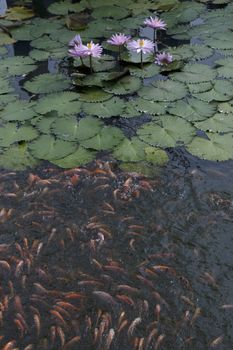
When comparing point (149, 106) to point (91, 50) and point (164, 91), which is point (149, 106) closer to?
point (164, 91)

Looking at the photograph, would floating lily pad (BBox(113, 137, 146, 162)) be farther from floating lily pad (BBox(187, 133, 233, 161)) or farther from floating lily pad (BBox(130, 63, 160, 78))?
floating lily pad (BBox(130, 63, 160, 78))

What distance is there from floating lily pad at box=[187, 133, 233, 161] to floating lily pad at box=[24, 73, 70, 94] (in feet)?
6.02

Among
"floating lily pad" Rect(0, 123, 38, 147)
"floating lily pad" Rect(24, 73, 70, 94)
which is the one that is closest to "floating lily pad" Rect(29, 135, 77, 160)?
"floating lily pad" Rect(0, 123, 38, 147)

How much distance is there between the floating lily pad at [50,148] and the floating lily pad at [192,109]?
4.08 feet

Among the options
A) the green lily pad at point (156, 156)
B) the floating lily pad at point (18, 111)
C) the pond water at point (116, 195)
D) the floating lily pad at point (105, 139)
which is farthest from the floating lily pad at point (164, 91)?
the floating lily pad at point (18, 111)

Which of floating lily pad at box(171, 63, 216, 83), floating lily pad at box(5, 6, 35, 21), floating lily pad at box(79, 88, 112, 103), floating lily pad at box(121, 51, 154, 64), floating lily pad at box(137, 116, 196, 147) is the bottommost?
floating lily pad at box(137, 116, 196, 147)

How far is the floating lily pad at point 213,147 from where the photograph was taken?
178 inches

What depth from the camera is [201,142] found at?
4.71 m

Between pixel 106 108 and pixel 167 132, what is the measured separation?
2.56ft

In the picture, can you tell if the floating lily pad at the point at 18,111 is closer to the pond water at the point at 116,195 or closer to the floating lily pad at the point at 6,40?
the pond water at the point at 116,195

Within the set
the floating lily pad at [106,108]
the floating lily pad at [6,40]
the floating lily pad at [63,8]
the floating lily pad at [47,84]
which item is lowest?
the floating lily pad at [106,108]

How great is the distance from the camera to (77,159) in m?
4.57

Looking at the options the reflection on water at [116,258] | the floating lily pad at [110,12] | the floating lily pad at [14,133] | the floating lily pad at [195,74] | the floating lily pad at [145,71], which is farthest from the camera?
the floating lily pad at [110,12]

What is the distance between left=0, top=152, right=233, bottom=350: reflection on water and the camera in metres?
3.12
